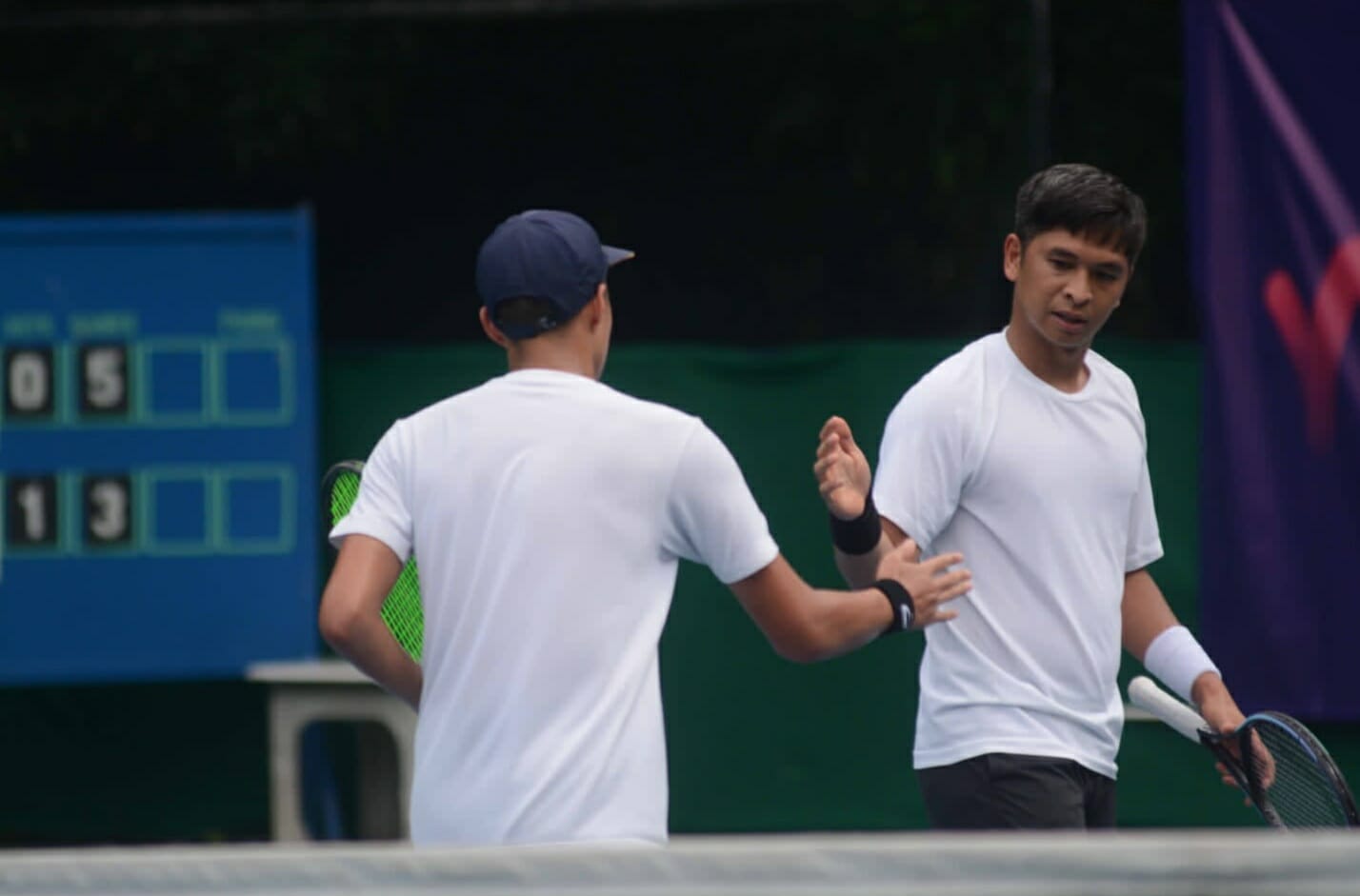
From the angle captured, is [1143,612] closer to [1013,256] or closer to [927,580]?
[1013,256]

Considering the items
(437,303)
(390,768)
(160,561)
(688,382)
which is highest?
(437,303)

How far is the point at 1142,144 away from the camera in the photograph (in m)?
8.34

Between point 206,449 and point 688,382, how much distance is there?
4.93 ft

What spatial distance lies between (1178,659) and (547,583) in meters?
1.54

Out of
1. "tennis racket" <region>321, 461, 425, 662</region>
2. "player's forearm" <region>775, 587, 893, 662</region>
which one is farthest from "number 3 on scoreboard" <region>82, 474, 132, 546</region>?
"player's forearm" <region>775, 587, 893, 662</region>

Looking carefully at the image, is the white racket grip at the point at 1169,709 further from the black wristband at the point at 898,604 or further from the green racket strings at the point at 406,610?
the green racket strings at the point at 406,610

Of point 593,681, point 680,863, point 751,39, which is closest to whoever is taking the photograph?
point 680,863

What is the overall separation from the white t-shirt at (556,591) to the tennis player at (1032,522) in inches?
26.2

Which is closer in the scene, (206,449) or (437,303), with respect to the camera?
(206,449)

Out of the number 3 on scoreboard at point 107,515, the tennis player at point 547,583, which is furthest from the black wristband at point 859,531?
the number 3 on scoreboard at point 107,515

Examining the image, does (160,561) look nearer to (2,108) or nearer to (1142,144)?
(2,108)

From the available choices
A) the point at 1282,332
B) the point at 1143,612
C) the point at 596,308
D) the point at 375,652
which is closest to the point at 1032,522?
the point at 1143,612

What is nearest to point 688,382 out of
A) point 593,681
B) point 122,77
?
point 122,77

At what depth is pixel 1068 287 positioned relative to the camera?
3797mm
